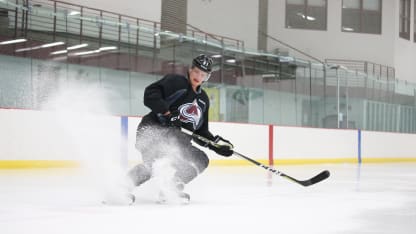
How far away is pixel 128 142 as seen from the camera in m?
7.89

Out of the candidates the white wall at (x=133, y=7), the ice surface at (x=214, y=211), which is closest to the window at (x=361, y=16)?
the white wall at (x=133, y=7)

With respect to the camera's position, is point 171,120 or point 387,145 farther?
point 387,145

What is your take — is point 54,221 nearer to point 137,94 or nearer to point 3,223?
point 3,223

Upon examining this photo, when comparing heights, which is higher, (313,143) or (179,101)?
(179,101)

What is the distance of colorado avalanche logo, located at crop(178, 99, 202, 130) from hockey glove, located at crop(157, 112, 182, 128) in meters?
0.03

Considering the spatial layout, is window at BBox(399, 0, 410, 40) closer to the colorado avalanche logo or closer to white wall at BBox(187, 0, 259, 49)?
white wall at BBox(187, 0, 259, 49)

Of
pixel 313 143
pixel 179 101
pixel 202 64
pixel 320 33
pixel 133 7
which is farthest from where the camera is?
pixel 320 33

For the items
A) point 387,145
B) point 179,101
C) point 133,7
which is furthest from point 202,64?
point 387,145

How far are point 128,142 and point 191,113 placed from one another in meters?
4.43

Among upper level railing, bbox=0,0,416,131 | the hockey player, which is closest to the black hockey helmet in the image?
the hockey player

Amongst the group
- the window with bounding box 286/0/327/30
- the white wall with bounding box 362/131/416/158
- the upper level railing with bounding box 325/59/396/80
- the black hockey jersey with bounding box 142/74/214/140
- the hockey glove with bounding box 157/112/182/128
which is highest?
the window with bounding box 286/0/327/30

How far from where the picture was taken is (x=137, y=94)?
860 cm

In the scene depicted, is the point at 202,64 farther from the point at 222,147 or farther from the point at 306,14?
the point at 306,14

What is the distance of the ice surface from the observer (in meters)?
2.65
